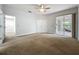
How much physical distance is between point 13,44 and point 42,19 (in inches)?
30.5

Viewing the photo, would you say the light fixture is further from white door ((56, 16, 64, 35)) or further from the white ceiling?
white door ((56, 16, 64, 35))

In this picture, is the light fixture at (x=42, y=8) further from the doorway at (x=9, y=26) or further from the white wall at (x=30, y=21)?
the doorway at (x=9, y=26)

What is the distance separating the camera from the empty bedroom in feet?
6.57

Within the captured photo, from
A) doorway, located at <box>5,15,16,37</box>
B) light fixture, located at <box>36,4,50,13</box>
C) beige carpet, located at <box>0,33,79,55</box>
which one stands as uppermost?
light fixture, located at <box>36,4,50,13</box>

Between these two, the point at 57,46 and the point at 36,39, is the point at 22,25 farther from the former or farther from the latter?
the point at 57,46

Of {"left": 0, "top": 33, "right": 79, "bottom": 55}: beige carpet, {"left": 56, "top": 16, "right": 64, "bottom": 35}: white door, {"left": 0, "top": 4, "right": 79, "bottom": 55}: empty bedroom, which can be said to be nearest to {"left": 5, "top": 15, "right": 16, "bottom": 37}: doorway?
{"left": 0, "top": 4, "right": 79, "bottom": 55}: empty bedroom

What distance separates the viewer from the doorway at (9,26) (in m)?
2.02

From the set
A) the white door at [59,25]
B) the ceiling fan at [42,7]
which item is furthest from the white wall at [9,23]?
the white door at [59,25]

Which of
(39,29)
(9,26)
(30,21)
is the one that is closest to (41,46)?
(39,29)

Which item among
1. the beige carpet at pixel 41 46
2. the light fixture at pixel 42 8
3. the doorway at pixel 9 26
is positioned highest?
the light fixture at pixel 42 8

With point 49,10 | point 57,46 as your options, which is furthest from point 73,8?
point 57,46

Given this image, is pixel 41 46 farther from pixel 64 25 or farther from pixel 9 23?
pixel 9 23

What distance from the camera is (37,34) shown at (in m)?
2.09

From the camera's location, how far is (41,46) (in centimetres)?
201
